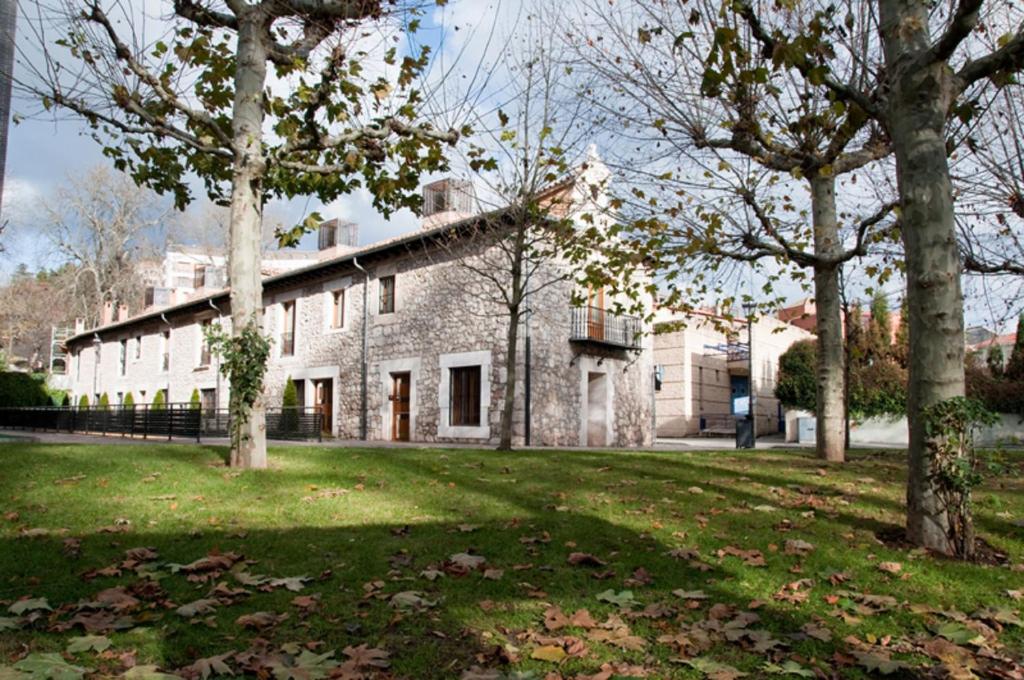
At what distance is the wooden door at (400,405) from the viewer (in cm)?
1947

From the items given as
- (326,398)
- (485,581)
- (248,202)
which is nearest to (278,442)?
(326,398)

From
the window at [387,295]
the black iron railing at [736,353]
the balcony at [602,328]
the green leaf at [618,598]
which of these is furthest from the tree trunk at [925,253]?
the black iron railing at [736,353]

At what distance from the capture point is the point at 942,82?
4867 millimetres

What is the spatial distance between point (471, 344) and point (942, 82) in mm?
13525

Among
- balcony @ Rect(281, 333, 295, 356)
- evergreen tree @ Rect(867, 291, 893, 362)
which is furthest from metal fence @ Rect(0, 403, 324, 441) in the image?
evergreen tree @ Rect(867, 291, 893, 362)

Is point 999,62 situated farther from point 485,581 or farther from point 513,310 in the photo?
point 513,310

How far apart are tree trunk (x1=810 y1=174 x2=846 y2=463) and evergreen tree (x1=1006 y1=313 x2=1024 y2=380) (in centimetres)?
1752

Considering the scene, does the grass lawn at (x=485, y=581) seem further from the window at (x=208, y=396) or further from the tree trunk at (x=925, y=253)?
the window at (x=208, y=396)

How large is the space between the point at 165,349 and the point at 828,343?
1067 inches

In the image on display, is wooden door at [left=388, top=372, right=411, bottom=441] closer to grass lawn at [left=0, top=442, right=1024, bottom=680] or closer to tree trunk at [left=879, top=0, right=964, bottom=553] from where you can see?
grass lawn at [left=0, top=442, right=1024, bottom=680]

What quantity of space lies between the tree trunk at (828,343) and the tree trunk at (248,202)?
7091mm

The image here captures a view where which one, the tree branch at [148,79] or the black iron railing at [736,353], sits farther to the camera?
the black iron railing at [736,353]

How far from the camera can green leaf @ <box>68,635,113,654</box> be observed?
9.52 ft

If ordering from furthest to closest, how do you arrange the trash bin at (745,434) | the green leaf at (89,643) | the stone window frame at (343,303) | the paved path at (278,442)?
Answer: 1. the stone window frame at (343,303)
2. the trash bin at (745,434)
3. the paved path at (278,442)
4. the green leaf at (89,643)
